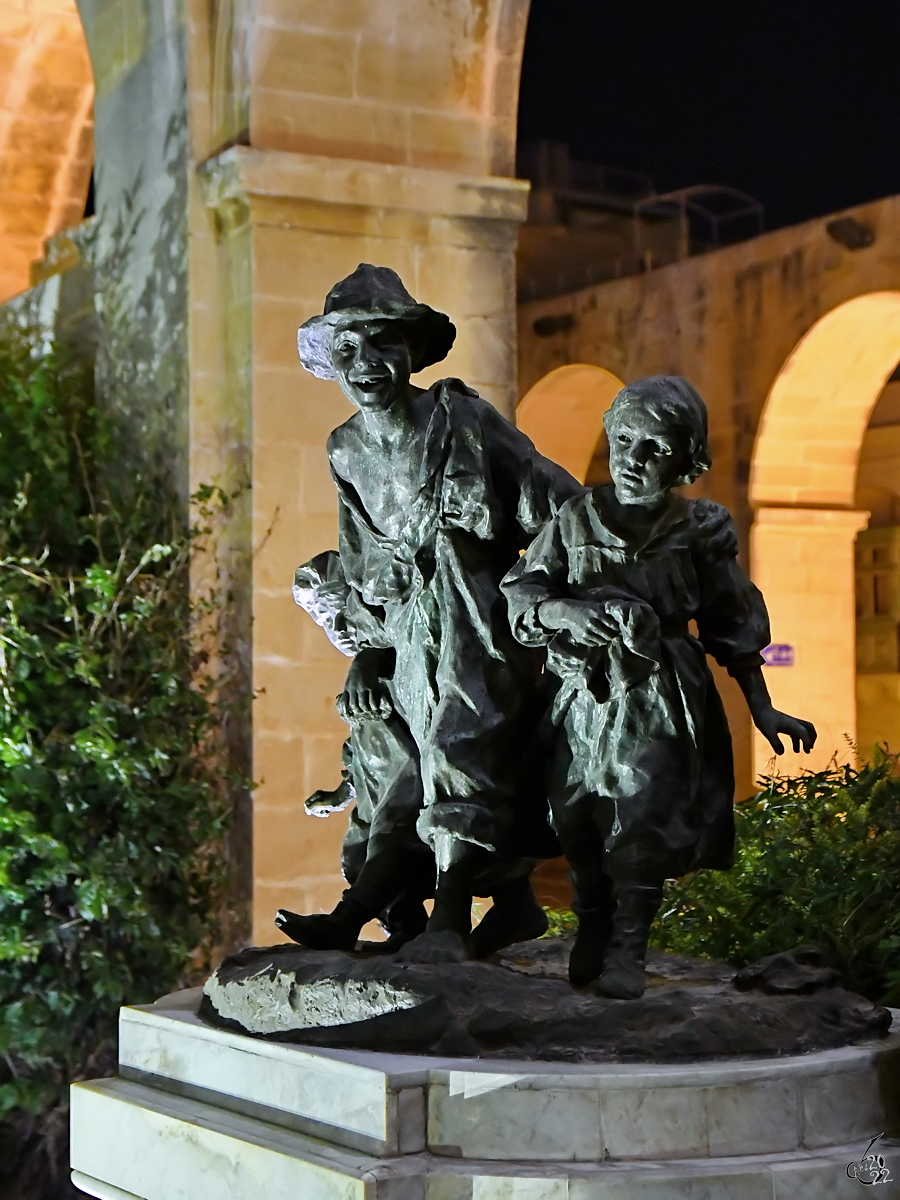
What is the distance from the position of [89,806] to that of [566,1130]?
3483mm

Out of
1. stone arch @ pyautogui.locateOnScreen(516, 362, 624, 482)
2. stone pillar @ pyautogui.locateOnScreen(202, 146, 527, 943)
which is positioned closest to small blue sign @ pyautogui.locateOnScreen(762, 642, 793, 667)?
stone arch @ pyautogui.locateOnScreen(516, 362, 624, 482)

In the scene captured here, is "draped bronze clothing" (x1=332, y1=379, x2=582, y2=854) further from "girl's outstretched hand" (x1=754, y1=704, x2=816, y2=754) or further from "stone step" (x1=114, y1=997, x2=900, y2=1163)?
"stone step" (x1=114, y1=997, x2=900, y2=1163)

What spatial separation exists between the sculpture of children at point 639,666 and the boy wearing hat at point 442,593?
0.13 meters

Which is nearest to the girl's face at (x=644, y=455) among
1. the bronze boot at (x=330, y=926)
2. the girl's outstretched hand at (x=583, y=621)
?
the girl's outstretched hand at (x=583, y=621)

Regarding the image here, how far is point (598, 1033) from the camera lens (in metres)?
2.91

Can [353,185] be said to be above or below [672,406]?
above

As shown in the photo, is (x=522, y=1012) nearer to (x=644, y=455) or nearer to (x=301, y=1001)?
(x=301, y=1001)

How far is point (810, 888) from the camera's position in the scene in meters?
4.54

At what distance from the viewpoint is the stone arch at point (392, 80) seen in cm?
611

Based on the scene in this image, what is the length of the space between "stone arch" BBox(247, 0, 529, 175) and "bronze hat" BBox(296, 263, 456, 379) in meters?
2.72

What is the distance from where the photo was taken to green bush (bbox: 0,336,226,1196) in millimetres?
5840

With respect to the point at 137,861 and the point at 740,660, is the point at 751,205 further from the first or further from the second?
the point at 740,660

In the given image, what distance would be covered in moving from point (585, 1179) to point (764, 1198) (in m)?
0.27
